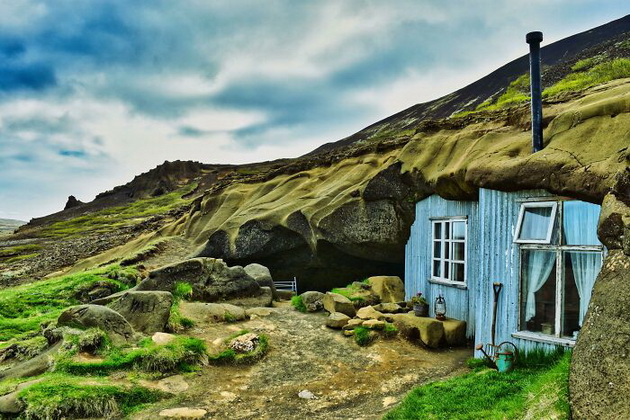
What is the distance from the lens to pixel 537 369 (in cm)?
734

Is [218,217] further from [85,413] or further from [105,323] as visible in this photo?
[85,413]

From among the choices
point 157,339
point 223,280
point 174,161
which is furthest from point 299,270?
point 174,161

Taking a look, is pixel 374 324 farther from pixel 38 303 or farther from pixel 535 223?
pixel 38 303

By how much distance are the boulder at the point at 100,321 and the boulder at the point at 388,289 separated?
27.9ft

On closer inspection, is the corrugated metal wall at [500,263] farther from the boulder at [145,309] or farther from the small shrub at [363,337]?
the boulder at [145,309]

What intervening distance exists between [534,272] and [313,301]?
7.93m

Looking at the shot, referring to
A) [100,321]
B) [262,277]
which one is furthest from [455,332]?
[100,321]

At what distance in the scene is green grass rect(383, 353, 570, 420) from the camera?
5121mm

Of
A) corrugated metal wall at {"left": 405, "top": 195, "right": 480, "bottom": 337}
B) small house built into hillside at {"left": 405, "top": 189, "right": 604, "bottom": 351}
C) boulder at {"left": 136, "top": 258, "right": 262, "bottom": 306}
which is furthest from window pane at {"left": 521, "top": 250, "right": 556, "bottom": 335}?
boulder at {"left": 136, "top": 258, "right": 262, "bottom": 306}

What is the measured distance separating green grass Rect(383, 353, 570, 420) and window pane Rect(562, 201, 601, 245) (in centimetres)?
193

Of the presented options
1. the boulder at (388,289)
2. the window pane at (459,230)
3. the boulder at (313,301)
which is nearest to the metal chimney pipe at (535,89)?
the window pane at (459,230)

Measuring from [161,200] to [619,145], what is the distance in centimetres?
9081

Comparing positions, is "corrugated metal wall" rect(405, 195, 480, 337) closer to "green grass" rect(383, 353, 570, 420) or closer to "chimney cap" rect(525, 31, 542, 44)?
"green grass" rect(383, 353, 570, 420)

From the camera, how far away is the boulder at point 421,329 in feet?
34.1
